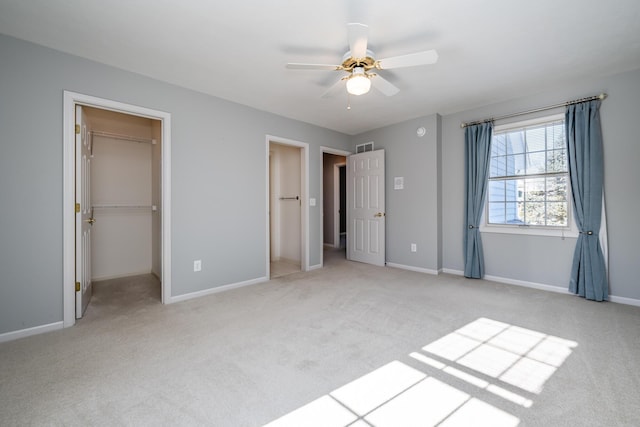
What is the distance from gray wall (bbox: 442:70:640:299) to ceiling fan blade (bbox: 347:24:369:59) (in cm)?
278

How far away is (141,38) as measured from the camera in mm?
2344

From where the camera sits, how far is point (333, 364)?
1.91 metres

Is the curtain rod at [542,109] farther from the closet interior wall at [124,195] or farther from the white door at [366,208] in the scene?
the closet interior wall at [124,195]

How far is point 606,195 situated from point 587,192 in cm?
18

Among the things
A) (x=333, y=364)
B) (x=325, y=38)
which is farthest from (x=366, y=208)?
(x=333, y=364)

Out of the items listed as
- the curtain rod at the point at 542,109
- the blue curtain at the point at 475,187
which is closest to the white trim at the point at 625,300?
the blue curtain at the point at 475,187

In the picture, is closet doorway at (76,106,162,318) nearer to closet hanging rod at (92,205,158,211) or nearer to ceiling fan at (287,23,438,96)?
closet hanging rod at (92,205,158,211)

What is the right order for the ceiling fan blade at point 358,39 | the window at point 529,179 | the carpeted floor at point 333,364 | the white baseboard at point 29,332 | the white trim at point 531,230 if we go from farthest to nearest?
1. the window at point 529,179
2. the white trim at point 531,230
3. the white baseboard at point 29,332
4. the ceiling fan blade at point 358,39
5. the carpeted floor at point 333,364

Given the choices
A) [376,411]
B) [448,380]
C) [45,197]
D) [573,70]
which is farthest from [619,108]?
[45,197]

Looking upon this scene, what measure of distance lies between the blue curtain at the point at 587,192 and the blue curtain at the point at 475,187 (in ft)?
2.92

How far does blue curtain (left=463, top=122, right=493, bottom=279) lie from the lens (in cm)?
390

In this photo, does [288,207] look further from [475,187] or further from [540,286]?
[540,286]

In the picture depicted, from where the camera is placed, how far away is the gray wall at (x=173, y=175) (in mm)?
2312

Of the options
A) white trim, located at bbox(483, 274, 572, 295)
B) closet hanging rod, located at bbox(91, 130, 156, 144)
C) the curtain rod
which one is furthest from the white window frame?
closet hanging rod, located at bbox(91, 130, 156, 144)
